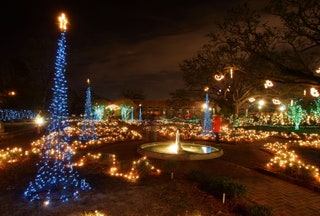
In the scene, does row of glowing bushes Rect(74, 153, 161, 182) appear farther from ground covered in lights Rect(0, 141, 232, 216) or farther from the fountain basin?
the fountain basin

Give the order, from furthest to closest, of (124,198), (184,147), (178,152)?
1. (184,147)
2. (178,152)
3. (124,198)

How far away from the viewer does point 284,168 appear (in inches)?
361

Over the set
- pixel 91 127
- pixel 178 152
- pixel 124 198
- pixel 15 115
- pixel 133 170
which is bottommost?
pixel 124 198

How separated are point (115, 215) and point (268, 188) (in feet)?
14.8

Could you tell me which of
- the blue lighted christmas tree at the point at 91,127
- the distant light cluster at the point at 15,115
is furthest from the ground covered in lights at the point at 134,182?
the distant light cluster at the point at 15,115

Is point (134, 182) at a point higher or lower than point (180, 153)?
lower

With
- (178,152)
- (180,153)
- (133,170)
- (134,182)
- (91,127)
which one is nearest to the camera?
(134,182)

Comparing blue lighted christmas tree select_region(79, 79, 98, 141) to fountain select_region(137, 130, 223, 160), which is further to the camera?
blue lighted christmas tree select_region(79, 79, 98, 141)

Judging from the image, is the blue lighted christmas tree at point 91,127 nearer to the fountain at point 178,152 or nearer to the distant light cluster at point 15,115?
the fountain at point 178,152

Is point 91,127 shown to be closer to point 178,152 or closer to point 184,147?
point 184,147

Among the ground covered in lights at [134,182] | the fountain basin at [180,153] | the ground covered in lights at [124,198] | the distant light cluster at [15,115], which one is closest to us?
the ground covered in lights at [124,198]

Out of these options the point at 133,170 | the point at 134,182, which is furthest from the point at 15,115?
the point at 134,182

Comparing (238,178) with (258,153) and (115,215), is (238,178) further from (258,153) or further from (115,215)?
(258,153)

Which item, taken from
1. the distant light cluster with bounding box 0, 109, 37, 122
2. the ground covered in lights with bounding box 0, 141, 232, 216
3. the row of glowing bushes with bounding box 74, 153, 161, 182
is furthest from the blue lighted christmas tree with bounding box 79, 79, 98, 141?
the distant light cluster with bounding box 0, 109, 37, 122
